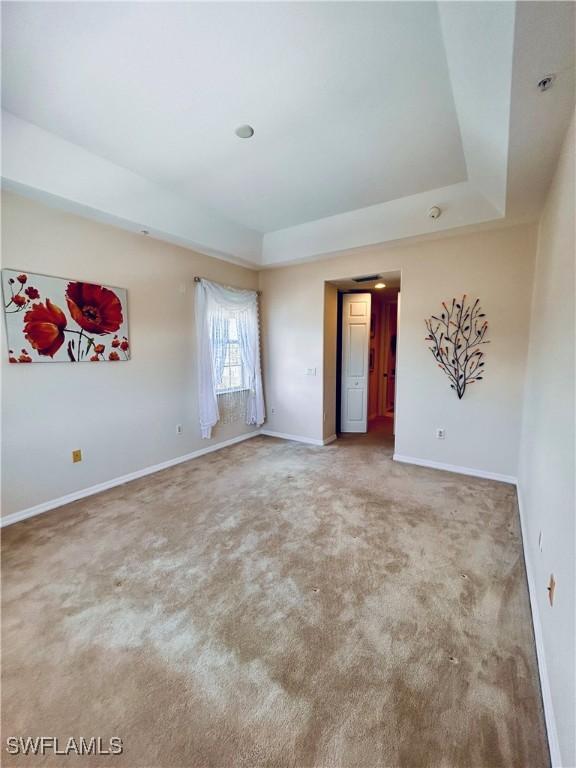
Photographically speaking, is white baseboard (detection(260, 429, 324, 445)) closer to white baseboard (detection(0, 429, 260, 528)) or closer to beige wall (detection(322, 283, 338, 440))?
beige wall (detection(322, 283, 338, 440))

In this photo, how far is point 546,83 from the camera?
55.7 inches

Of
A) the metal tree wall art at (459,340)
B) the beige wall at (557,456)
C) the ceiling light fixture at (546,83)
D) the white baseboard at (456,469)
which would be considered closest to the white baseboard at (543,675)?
the beige wall at (557,456)

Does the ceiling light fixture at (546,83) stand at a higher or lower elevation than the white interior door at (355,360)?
higher

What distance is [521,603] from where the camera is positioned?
179 cm

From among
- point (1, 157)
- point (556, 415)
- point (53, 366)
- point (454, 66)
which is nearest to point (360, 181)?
point (454, 66)

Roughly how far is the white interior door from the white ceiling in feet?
5.46

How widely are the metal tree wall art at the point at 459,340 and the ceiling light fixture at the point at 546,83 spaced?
85.3 inches

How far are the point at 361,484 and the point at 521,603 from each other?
1.66 m

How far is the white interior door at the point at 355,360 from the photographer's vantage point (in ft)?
16.6

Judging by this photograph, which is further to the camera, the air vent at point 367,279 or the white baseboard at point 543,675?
the air vent at point 367,279

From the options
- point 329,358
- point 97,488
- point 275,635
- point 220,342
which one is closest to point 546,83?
point 275,635

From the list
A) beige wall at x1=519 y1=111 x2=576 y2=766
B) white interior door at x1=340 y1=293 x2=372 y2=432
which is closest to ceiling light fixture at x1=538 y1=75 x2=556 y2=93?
beige wall at x1=519 y1=111 x2=576 y2=766

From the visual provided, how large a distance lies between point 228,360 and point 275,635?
3.39m

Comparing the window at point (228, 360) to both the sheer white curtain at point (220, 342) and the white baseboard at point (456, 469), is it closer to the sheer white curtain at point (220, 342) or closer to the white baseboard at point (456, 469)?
the sheer white curtain at point (220, 342)
